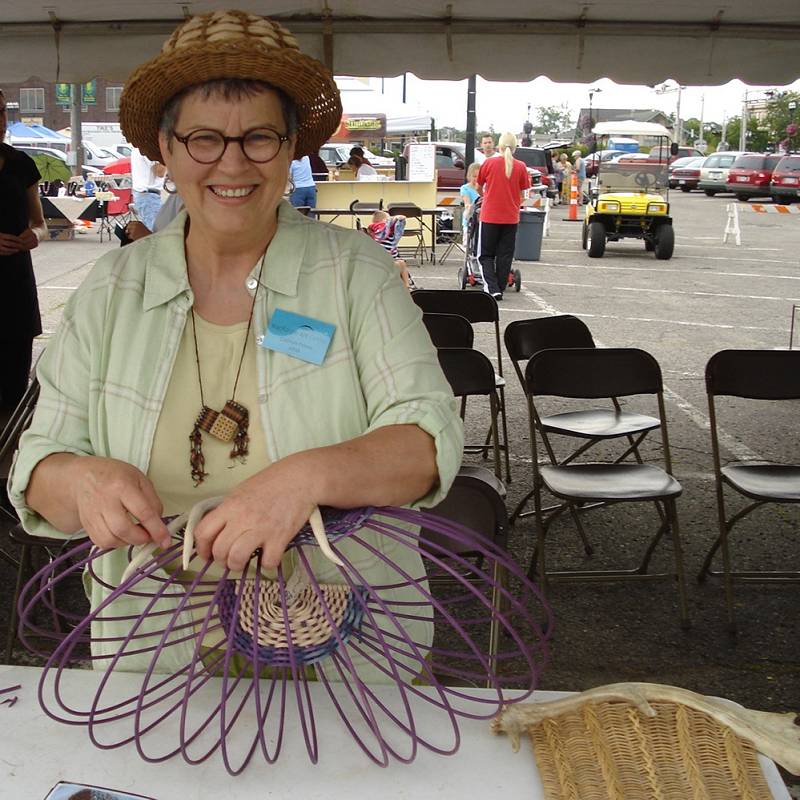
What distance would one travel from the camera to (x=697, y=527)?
15.2ft

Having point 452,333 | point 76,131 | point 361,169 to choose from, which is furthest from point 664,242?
point 76,131

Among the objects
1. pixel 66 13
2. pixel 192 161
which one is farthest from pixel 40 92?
pixel 192 161

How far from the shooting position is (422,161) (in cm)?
1530

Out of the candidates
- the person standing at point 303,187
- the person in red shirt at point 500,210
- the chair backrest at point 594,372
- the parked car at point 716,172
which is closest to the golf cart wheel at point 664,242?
the person in red shirt at point 500,210

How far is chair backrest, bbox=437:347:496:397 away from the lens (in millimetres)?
4215

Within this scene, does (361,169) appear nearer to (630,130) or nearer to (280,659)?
(630,130)

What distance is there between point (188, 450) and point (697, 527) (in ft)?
11.9

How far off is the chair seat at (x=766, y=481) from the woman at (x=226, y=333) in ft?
8.28

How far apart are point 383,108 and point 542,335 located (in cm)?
1330

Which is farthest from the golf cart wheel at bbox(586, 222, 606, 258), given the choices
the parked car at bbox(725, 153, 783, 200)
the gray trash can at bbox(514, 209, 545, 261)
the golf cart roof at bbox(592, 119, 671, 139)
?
the parked car at bbox(725, 153, 783, 200)

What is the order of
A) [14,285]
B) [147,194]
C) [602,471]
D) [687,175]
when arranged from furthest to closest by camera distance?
1. [687,175]
2. [147,194]
3. [14,285]
4. [602,471]

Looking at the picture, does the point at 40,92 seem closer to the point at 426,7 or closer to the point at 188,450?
the point at 426,7

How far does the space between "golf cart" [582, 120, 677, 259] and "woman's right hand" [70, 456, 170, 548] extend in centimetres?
1462

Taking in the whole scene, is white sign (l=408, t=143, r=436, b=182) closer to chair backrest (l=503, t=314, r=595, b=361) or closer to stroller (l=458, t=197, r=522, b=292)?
stroller (l=458, t=197, r=522, b=292)
